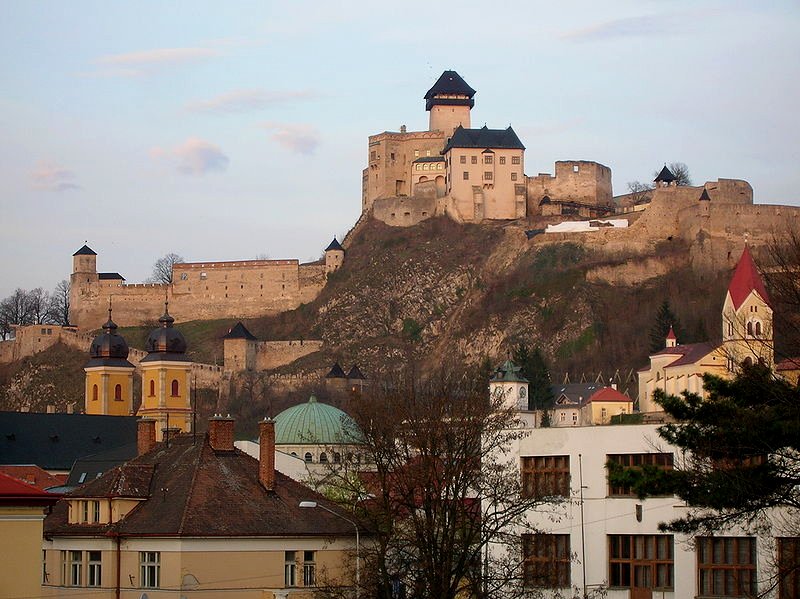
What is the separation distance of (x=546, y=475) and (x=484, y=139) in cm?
9603

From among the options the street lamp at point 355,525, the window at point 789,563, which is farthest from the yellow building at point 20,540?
the window at point 789,563

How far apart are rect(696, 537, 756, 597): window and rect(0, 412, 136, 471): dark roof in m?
50.4

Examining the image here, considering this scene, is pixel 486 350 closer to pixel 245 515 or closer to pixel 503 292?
pixel 503 292

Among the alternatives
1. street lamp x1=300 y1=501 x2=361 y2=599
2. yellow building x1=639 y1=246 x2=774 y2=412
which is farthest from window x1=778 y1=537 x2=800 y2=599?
yellow building x1=639 y1=246 x2=774 y2=412

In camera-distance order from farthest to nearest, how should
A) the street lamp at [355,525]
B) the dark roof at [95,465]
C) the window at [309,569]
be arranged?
1. the dark roof at [95,465]
2. the window at [309,569]
3. the street lamp at [355,525]

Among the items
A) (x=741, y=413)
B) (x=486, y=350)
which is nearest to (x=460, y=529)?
(x=741, y=413)

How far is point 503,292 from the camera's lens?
425 ft

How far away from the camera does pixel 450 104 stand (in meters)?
146

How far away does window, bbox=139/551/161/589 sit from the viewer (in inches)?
1665

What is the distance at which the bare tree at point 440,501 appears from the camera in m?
39.1

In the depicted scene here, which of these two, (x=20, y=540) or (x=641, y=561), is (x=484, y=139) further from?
(x=20, y=540)

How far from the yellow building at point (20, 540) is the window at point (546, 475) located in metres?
15.0

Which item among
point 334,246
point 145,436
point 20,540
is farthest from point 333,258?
point 20,540

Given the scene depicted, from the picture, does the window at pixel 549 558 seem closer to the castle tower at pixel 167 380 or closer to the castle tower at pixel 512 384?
the castle tower at pixel 512 384
